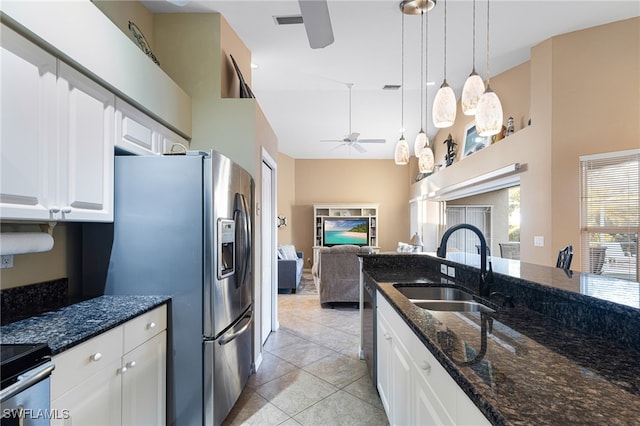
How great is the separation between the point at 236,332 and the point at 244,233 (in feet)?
2.40

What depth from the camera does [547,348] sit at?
0.99m

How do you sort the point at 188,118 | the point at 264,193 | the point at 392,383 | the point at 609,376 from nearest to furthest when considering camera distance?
the point at 609,376 → the point at 392,383 → the point at 188,118 → the point at 264,193

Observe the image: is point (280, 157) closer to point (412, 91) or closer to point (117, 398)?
point (412, 91)

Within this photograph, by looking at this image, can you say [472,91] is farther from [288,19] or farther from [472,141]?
[472,141]

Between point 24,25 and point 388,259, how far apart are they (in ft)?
9.35

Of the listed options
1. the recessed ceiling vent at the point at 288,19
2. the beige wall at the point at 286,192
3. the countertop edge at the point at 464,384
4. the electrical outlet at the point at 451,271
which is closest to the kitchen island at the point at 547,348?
the countertop edge at the point at 464,384

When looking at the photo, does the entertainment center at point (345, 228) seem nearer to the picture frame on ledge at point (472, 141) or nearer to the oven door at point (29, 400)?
the picture frame on ledge at point (472, 141)

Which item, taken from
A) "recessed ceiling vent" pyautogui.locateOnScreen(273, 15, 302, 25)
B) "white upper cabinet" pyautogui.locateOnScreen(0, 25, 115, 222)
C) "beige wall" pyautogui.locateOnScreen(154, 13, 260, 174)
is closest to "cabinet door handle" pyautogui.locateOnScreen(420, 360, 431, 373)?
"white upper cabinet" pyautogui.locateOnScreen(0, 25, 115, 222)

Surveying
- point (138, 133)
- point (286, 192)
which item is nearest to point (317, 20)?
point (138, 133)

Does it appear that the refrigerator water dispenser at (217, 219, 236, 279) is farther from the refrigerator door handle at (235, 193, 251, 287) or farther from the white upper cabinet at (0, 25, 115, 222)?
the white upper cabinet at (0, 25, 115, 222)

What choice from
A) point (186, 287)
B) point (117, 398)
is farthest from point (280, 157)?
point (117, 398)

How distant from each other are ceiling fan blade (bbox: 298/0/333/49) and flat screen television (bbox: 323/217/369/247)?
269 inches

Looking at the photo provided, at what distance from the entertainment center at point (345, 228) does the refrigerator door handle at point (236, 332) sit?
6.27m

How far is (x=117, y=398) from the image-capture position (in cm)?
147
